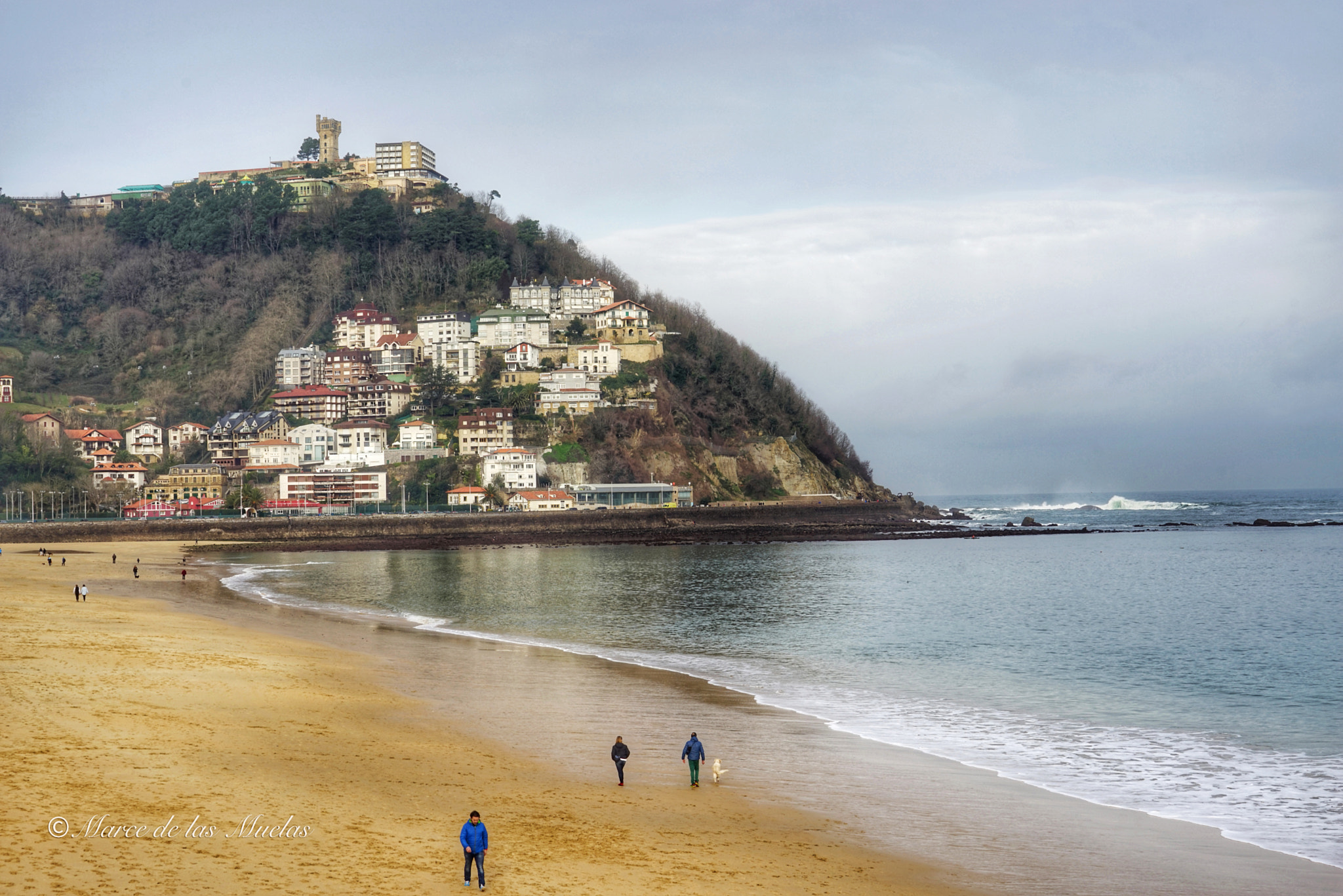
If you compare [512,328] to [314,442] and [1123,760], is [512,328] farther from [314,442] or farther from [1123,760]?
[1123,760]

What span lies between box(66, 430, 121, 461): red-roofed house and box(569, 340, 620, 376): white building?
168 ft

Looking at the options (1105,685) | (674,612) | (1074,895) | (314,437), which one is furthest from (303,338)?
(1074,895)

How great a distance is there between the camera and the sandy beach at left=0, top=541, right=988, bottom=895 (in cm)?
976

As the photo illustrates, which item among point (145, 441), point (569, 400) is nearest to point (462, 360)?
point (569, 400)

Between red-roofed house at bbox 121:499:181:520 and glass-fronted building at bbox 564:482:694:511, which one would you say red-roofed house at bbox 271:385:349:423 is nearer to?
red-roofed house at bbox 121:499:181:520

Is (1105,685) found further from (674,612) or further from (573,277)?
(573,277)

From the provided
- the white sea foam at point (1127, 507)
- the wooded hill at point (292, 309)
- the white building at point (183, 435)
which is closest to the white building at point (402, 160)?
the wooded hill at point (292, 309)

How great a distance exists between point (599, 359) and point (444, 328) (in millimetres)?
24501

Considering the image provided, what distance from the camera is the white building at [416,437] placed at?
102000 millimetres

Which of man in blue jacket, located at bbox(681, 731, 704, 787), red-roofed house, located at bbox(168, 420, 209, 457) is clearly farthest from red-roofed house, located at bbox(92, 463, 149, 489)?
man in blue jacket, located at bbox(681, 731, 704, 787)

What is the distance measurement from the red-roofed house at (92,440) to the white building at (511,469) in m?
43.8

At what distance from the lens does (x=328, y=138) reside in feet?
545

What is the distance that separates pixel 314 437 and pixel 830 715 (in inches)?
3807

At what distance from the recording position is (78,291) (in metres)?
139
